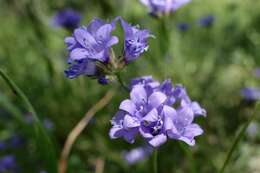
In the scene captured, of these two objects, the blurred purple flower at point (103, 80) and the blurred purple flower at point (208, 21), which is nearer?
the blurred purple flower at point (103, 80)

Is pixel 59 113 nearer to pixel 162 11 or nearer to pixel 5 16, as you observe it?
pixel 162 11

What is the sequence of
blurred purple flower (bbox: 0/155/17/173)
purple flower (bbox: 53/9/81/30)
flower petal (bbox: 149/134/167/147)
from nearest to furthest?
flower petal (bbox: 149/134/167/147), blurred purple flower (bbox: 0/155/17/173), purple flower (bbox: 53/9/81/30)

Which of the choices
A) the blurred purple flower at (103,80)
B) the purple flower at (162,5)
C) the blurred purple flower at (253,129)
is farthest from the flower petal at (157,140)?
the blurred purple flower at (253,129)

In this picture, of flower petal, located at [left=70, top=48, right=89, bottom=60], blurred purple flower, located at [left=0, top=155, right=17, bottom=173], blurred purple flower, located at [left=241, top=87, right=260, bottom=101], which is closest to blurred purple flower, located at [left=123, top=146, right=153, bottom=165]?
blurred purple flower, located at [left=0, top=155, right=17, bottom=173]

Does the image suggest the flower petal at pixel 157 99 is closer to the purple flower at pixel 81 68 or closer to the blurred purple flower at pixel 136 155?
the purple flower at pixel 81 68

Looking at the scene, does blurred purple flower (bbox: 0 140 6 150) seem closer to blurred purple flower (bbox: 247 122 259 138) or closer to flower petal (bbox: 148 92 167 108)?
blurred purple flower (bbox: 247 122 259 138)

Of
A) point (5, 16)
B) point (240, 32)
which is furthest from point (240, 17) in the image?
point (5, 16)
